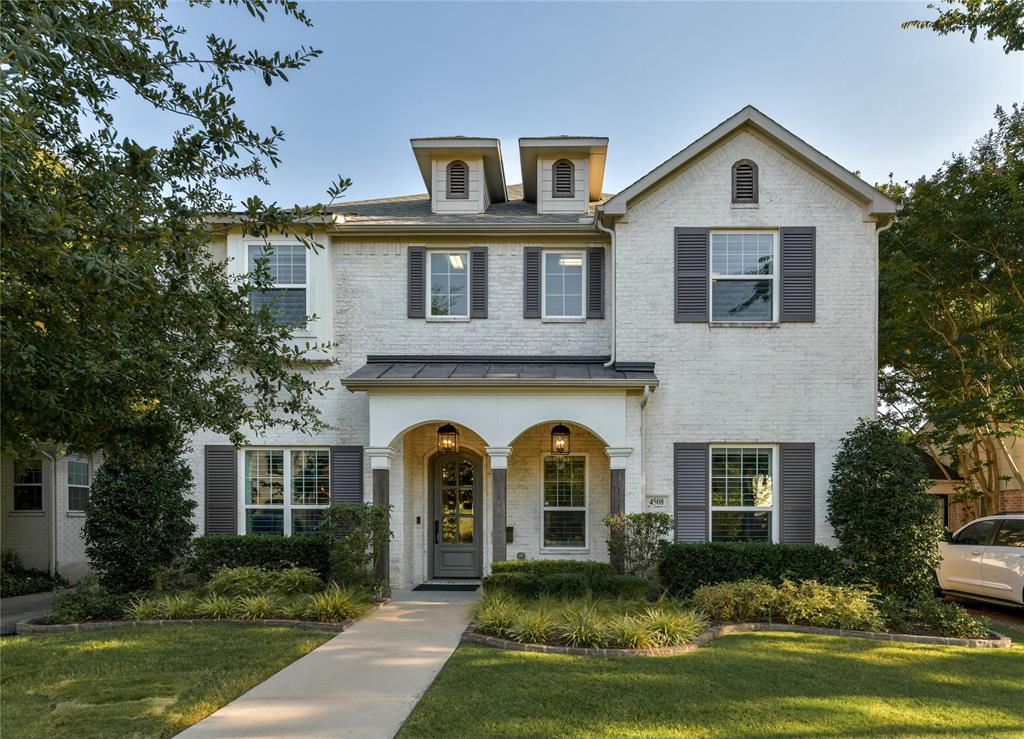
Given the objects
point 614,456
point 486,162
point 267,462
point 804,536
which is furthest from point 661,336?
point 267,462

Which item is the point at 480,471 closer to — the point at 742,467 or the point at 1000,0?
the point at 742,467

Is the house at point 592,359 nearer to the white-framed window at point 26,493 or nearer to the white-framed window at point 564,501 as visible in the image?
the white-framed window at point 564,501

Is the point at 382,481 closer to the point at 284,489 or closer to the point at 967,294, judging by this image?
the point at 284,489

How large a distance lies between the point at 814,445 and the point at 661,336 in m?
3.32

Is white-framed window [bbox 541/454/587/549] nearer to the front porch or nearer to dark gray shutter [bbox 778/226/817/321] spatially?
the front porch

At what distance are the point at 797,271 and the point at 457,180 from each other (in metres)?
6.91

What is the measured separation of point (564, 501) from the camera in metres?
13.6

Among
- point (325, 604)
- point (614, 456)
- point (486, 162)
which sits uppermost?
point (486, 162)

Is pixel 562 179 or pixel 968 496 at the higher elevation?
pixel 562 179

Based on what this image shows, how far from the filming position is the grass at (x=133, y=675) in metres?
6.13

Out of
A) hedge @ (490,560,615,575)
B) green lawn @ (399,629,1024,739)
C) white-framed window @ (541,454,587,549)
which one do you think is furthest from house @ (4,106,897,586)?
green lawn @ (399,629,1024,739)

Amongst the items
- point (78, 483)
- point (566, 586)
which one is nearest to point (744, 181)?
point (566, 586)

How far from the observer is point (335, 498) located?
43.9 ft

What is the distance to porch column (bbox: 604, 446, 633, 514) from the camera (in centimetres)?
1209
